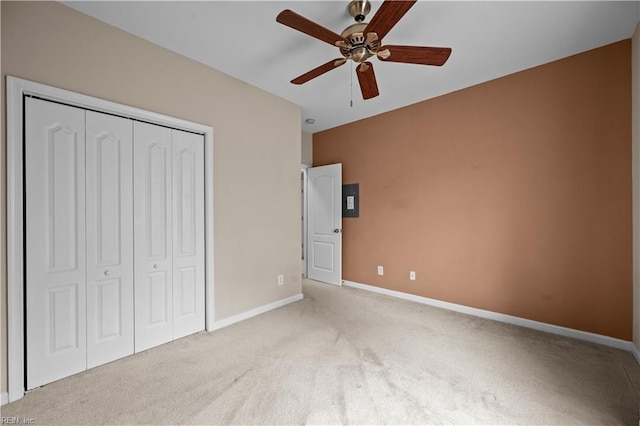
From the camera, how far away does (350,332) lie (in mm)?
2807

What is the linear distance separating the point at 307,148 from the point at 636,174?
400 centimetres

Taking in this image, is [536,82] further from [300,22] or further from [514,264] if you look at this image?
[300,22]

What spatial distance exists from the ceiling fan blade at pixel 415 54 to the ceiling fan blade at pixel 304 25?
0.33m

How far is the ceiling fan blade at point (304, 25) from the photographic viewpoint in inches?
63.1

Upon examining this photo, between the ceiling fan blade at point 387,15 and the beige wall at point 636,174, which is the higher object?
the ceiling fan blade at point 387,15

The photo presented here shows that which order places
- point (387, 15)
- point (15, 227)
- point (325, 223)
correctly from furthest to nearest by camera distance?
1. point (325, 223)
2. point (15, 227)
3. point (387, 15)

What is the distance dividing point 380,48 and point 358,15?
0.98 ft

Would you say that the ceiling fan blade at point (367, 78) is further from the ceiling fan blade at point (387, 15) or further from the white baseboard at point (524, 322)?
the white baseboard at point (524, 322)

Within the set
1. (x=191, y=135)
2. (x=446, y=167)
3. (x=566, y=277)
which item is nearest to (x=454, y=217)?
(x=446, y=167)

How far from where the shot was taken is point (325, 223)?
186 inches

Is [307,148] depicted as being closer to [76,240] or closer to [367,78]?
[367,78]

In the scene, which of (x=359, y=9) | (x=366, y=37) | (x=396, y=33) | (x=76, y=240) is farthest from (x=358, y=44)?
(x=76, y=240)

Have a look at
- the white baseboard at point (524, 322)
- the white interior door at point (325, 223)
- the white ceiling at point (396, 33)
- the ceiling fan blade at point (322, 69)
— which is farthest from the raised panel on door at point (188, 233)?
the white baseboard at point (524, 322)

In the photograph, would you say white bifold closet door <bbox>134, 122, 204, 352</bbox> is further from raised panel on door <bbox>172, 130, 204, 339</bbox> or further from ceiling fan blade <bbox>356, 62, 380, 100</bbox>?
ceiling fan blade <bbox>356, 62, 380, 100</bbox>
